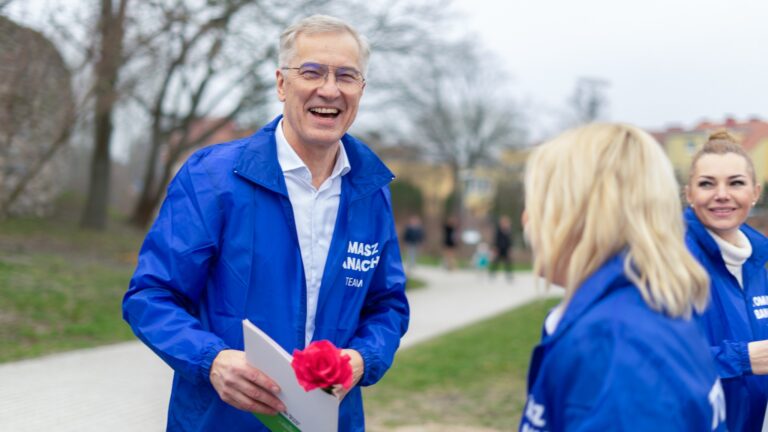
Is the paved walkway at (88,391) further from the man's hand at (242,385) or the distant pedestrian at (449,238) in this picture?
the distant pedestrian at (449,238)

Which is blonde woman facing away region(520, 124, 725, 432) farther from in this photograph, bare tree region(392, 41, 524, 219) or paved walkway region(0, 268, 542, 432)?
bare tree region(392, 41, 524, 219)

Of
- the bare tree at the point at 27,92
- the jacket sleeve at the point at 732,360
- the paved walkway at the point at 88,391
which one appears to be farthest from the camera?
the bare tree at the point at 27,92

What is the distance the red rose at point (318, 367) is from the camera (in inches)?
Answer: 86.7

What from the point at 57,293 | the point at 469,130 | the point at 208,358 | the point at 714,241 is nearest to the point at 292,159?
the point at 208,358

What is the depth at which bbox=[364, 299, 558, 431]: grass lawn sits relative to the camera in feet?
24.7

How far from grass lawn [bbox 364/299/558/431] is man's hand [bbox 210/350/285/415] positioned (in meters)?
4.81

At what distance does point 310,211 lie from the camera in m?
2.73

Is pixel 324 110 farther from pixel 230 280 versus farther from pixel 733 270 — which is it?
pixel 733 270

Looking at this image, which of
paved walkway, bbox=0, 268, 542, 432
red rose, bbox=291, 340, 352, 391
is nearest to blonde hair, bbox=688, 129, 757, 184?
red rose, bbox=291, 340, 352, 391

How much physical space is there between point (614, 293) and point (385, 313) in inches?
47.1

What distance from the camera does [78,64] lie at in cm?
1161

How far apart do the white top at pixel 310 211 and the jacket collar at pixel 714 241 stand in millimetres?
1424

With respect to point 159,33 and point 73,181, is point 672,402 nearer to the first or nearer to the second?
point 159,33

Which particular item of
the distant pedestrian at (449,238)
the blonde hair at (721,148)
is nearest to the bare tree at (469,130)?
the distant pedestrian at (449,238)
